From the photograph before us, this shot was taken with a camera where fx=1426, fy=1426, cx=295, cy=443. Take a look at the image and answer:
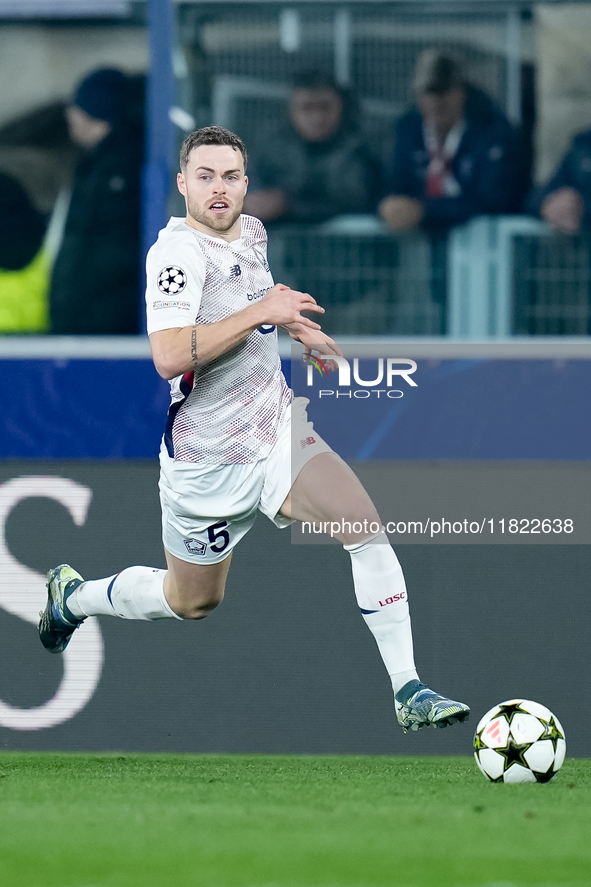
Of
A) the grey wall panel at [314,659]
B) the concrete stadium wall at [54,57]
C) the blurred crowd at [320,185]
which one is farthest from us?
the concrete stadium wall at [54,57]

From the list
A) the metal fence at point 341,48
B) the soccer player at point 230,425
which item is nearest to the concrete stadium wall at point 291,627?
the soccer player at point 230,425

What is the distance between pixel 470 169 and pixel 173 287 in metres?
3.44

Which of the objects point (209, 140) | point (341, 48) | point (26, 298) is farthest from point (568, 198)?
point (209, 140)

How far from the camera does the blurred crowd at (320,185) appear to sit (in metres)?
7.25

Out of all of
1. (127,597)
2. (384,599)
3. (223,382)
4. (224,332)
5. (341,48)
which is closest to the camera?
(224,332)

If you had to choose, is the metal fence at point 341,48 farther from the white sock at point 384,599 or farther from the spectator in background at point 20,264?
the white sock at point 384,599

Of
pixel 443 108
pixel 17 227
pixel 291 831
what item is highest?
pixel 443 108

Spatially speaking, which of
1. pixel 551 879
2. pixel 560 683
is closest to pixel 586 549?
pixel 560 683

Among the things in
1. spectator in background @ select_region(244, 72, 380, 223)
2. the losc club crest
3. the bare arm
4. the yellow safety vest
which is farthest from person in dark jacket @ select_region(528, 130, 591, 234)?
the losc club crest

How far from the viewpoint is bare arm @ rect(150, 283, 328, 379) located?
4191 millimetres

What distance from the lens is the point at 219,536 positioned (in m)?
4.57

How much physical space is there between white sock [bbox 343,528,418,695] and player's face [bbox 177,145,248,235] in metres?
1.12

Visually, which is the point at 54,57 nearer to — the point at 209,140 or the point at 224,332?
the point at 209,140

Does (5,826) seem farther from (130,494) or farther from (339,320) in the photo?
(339,320)
